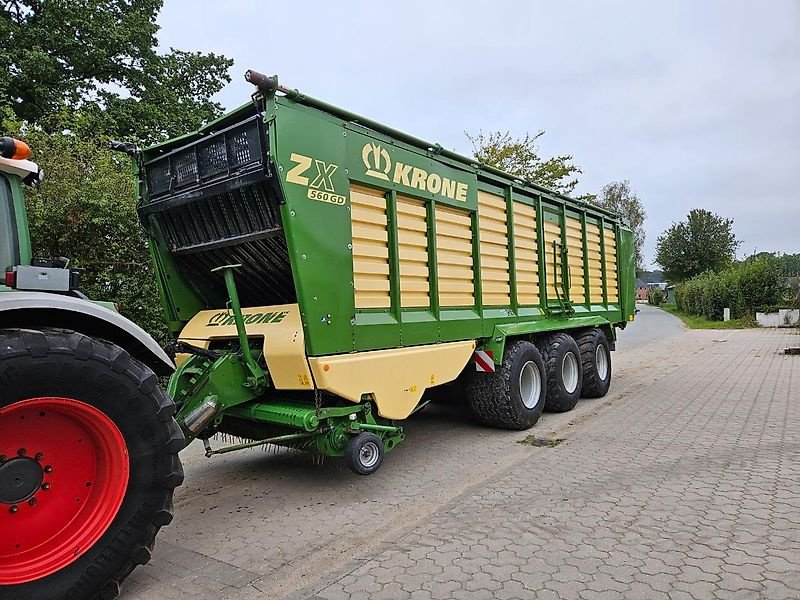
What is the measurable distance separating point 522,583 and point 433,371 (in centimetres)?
240

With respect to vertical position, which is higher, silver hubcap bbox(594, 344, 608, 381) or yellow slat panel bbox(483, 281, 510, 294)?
yellow slat panel bbox(483, 281, 510, 294)

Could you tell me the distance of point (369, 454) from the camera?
173 inches

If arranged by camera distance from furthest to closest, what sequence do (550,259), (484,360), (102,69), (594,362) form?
(102,69), (594,362), (550,259), (484,360)

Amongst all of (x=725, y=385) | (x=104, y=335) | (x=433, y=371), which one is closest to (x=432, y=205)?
(x=433, y=371)

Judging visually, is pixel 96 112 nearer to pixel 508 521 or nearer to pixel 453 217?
pixel 453 217

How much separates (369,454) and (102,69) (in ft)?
45.1

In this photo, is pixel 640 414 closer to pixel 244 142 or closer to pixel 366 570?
pixel 366 570

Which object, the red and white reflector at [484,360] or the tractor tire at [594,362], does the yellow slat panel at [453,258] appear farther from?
the tractor tire at [594,362]

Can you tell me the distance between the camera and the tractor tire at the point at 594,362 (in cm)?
820

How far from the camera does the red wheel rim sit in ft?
8.28

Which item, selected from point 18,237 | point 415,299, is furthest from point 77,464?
point 415,299

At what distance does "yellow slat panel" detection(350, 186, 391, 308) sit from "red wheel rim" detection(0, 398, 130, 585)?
2197mm

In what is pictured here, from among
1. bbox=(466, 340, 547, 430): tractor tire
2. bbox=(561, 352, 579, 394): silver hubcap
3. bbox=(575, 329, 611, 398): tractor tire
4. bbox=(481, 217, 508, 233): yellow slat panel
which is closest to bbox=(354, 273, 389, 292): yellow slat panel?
bbox=(481, 217, 508, 233): yellow slat panel

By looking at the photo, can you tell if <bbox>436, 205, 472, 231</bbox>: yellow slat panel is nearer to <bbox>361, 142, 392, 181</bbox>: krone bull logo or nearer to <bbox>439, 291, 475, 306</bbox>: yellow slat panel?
<bbox>439, 291, 475, 306</bbox>: yellow slat panel
